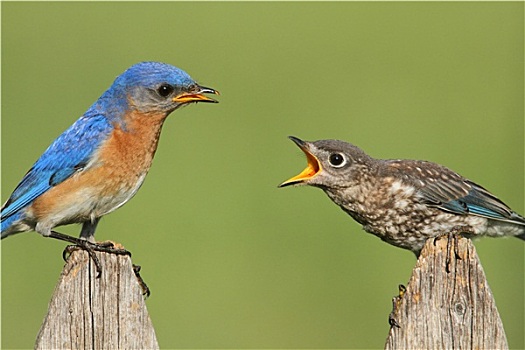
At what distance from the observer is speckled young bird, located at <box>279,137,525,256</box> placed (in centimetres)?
665

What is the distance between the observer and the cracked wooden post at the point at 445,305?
471cm

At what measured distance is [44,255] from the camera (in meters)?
10.6

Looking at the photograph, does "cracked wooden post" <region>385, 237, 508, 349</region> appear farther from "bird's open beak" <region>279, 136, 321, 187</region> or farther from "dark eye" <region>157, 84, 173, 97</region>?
"dark eye" <region>157, 84, 173, 97</region>

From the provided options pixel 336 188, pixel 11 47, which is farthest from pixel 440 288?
pixel 11 47

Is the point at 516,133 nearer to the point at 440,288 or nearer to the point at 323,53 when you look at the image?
the point at 323,53

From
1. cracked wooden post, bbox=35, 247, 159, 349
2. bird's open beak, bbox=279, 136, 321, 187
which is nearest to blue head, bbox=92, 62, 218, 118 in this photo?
bird's open beak, bbox=279, 136, 321, 187

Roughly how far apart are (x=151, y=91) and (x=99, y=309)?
237 cm

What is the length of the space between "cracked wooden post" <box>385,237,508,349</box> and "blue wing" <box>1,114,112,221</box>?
269 centimetres

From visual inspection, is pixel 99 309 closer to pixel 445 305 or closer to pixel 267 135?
pixel 445 305

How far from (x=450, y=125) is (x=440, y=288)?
897 cm

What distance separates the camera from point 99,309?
4703mm

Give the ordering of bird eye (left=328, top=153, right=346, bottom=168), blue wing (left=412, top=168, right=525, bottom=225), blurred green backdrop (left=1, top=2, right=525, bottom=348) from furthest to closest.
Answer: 1. blurred green backdrop (left=1, top=2, right=525, bottom=348)
2. bird eye (left=328, top=153, right=346, bottom=168)
3. blue wing (left=412, top=168, right=525, bottom=225)

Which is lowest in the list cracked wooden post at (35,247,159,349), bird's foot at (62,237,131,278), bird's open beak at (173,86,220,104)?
cracked wooden post at (35,247,159,349)

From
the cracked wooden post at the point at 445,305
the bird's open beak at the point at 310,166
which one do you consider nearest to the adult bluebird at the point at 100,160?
the bird's open beak at the point at 310,166
